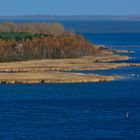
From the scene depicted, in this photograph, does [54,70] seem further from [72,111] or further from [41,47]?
[72,111]

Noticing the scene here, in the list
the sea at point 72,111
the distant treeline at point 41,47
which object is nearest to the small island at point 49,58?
the distant treeline at point 41,47

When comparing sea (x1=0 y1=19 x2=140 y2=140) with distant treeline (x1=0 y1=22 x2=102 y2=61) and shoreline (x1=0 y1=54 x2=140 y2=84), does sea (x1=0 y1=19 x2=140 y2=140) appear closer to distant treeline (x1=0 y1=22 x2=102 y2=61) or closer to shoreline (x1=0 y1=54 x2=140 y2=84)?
shoreline (x1=0 y1=54 x2=140 y2=84)

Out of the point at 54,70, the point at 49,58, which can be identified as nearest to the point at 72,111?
the point at 54,70

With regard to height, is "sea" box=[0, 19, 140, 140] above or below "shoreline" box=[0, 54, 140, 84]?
below

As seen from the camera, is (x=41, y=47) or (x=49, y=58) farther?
(x=41, y=47)

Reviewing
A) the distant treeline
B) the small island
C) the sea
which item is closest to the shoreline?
the small island

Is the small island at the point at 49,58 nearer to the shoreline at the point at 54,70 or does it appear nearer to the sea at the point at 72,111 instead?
the shoreline at the point at 54,70

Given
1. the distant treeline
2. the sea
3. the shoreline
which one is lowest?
the sea
